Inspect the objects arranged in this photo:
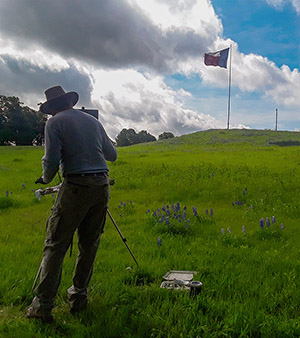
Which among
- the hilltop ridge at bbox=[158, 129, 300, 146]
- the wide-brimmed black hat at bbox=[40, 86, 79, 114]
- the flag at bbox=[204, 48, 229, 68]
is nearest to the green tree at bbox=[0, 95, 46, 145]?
the hilltop ridge at bbox=[158, 129, 300, 146]

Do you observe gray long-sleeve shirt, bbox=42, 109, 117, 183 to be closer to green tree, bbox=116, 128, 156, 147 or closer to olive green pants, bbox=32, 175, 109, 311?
olive green pants, bbox=32, 175, 109, 311

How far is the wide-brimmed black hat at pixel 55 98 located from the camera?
173 inches

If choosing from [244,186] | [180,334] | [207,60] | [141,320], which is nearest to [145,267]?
[141,320]

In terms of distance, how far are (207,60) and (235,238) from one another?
166 feet

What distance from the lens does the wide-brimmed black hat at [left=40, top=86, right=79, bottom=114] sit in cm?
439

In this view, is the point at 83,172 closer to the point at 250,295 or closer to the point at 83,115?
the point at 83,115

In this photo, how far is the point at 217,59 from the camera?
177 feet

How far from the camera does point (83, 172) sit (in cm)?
423

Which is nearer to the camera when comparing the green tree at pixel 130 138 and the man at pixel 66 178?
the man at pixel 66 178

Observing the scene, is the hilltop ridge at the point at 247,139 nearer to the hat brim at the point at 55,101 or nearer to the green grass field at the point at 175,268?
the green grass field at the point at 175,268

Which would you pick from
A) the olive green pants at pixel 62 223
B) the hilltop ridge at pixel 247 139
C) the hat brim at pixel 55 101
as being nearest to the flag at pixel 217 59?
the hilltop ridge at pixel 247 139

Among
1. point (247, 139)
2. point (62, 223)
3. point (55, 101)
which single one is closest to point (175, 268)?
point (62, 223)

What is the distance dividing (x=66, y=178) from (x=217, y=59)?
54472 mm

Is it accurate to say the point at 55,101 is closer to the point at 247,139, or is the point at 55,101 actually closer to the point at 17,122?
the point at 247,139
